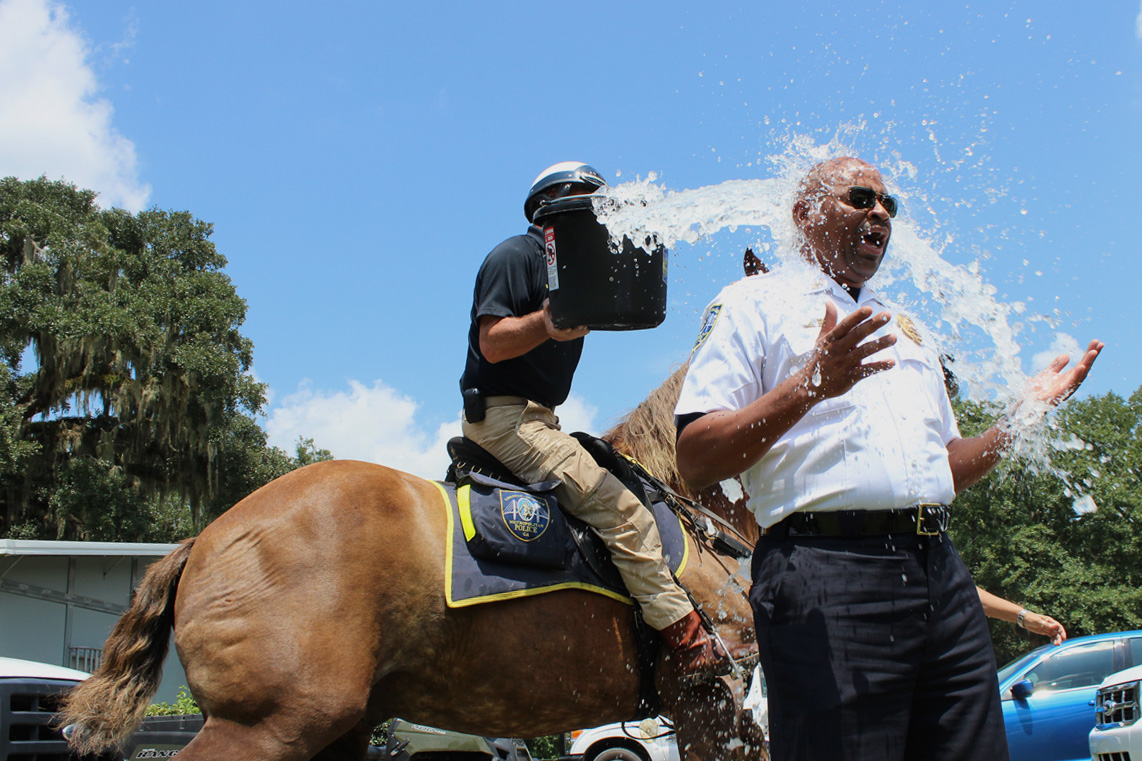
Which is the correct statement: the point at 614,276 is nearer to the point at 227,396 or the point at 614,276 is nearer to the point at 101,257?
the point at 227,396

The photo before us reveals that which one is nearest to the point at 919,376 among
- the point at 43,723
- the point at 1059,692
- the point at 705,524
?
the point at 705,524

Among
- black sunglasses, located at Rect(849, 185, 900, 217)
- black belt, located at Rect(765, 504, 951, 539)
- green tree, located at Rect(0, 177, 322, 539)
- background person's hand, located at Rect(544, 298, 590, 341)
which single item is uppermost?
green tree, located at Rect(0, 177, 322, 539)

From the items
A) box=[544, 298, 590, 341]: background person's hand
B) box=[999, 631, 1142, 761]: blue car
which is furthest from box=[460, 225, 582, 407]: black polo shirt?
box=[999, 631, 1142, 761]: blue car

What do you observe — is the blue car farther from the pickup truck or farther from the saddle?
the pickup truck

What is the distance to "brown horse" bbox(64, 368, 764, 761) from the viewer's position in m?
2.96

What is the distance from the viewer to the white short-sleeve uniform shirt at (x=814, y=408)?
6.68 feet

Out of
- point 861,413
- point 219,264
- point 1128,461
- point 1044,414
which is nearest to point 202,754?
point 861,413

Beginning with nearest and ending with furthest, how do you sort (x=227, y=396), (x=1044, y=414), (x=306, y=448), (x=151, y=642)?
(x=1044, y=414) → (x=151, y=642) → (x=227, y=396) → (x=306, y=448)

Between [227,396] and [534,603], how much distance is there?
807 inches

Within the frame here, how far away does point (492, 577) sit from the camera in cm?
336

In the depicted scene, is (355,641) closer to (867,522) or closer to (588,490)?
(588,490)

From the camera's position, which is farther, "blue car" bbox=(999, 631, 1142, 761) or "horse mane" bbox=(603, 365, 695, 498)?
"blue car" bbox=(999, 631, 1142, 761)

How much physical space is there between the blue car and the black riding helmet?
7.20 meters

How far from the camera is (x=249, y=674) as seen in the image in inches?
116
